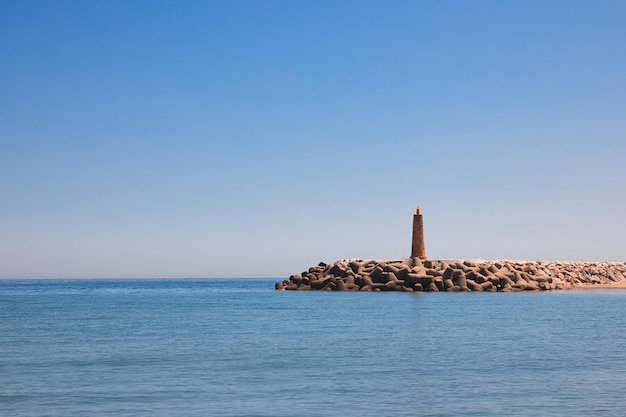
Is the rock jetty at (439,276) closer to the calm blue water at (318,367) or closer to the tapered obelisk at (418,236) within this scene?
the tapered obelisk at (418,236)

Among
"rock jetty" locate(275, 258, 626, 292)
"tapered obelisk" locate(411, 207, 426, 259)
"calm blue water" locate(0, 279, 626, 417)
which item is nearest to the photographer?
"calm blue water" locate(0, 279, 626, 417)

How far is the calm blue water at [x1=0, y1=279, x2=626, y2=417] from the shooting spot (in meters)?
11.7

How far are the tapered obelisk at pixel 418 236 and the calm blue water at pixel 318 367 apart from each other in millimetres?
25449

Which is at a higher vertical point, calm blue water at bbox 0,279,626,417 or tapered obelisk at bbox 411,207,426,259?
tapered obelisk at bbox 411,207,426,259

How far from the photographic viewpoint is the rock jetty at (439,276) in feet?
165

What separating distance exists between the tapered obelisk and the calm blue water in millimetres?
25449

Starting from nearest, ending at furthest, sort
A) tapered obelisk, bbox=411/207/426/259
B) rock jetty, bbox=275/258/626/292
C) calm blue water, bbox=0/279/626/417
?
1. calm blue water, bbox=0/279/626/417
2. rock jetty, bbox=275/258/626/292
3. tapered obelisk, bbox=411/207/426/259

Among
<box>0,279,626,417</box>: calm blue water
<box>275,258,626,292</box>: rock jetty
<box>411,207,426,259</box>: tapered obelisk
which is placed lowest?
<box>0,279,626,417</box>: calm blue water

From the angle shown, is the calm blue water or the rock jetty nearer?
the calm blue water

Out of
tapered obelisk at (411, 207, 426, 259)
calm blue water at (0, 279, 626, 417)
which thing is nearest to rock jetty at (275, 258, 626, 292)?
tapered obelisk at (411, 207, 426, 259)

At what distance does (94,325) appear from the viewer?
2764 cm

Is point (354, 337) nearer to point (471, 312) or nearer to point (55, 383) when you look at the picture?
point (55, 383)

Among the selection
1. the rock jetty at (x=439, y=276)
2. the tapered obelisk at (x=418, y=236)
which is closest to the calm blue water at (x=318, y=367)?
A: the rock jetty at (x=439, y=276)

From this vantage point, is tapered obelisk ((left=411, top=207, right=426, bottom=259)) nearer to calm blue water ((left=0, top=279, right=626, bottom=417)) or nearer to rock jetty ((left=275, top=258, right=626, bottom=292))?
rock jetty ((left=275, top=258, right=626, bottom=292))
